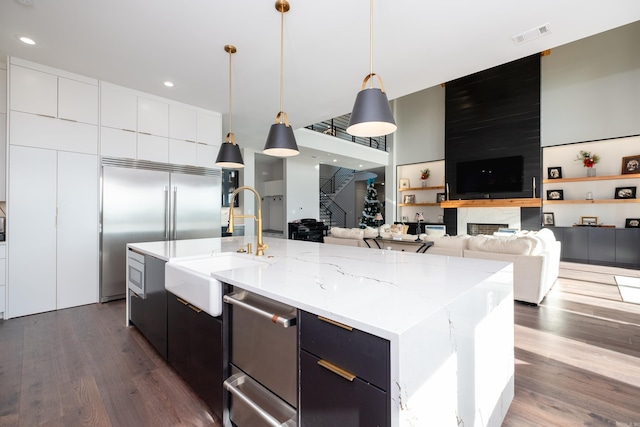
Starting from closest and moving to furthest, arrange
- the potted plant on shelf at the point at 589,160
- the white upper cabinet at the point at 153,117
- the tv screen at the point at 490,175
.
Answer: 1. the white upper cabinet at the point at 153,117
2. the potted plant on shelf at the point at 589,160
3. the tv screen at the point at 490,175

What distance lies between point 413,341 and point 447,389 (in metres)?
0.36

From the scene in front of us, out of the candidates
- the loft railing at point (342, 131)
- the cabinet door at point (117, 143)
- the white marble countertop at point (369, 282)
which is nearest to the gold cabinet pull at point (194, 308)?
the white marble countertop at point (369, 282)

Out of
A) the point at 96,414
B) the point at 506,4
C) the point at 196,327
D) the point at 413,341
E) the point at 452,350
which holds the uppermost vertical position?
the point at 506,4

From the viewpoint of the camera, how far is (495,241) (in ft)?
12.1

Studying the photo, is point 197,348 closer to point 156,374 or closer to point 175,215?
point 156,374

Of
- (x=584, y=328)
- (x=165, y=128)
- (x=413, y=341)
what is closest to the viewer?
(x=413, y=341)

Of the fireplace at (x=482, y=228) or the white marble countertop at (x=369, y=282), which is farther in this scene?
the fireplace at (x=482, y=228)

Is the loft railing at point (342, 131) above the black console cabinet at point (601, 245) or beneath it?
above

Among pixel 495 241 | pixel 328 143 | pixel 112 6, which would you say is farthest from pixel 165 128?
pixel 495 241

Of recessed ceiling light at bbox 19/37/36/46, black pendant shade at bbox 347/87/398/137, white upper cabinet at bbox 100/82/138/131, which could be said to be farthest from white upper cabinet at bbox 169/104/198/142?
black pendant shade at bbox 347/87/398/137

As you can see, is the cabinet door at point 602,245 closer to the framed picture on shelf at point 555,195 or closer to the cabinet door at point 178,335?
the framed picture on shelf at point 555,195

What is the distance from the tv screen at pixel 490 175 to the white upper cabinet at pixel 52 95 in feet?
26.0

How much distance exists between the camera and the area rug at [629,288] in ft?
12.1

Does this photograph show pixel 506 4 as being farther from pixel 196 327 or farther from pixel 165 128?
pixel 165 128
